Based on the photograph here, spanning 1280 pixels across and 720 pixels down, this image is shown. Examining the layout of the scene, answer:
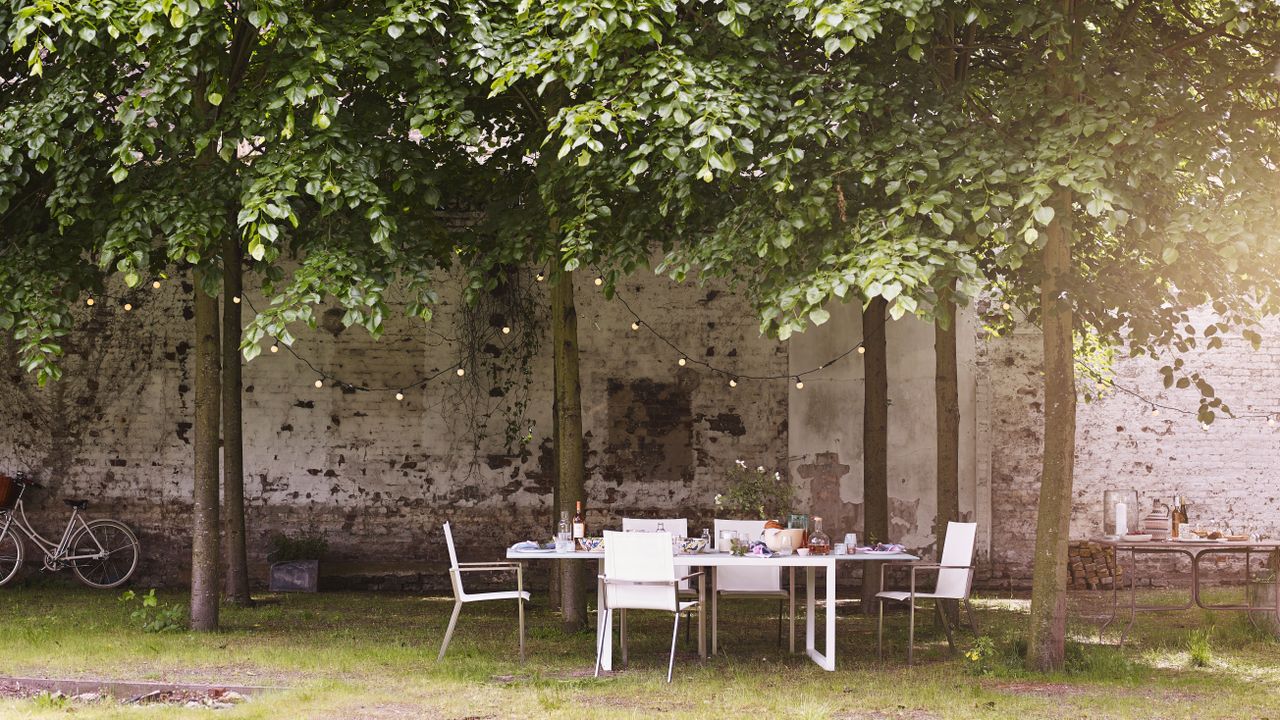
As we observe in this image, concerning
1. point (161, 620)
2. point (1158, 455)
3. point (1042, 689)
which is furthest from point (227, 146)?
point (1158, 455)

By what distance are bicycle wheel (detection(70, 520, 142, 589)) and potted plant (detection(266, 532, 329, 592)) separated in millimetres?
1303

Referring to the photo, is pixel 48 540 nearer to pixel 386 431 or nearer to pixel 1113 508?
pixel 386 431

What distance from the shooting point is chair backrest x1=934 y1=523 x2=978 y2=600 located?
270 inches

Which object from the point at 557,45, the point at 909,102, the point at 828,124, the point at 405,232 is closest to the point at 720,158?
the point at 828,124

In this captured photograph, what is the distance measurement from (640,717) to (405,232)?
3.16m

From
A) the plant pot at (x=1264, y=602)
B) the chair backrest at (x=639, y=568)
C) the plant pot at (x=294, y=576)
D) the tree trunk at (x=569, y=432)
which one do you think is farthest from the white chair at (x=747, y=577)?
the plant pot at (x=294, y=576)

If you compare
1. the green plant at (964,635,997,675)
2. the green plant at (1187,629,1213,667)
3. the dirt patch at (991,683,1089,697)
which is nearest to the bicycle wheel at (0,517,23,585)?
the green plant at (964,635,997,675)

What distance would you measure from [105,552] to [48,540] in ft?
2.32

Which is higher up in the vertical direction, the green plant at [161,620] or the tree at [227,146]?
the tree at [227,146]

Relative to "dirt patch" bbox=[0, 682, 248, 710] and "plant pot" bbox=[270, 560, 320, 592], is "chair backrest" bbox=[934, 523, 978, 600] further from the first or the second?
"plant pot" bbox=[270, 560, 320, 592]

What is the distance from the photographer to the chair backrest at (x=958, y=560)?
686 centimetres

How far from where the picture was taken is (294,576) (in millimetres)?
10781

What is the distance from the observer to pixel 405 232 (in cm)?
677

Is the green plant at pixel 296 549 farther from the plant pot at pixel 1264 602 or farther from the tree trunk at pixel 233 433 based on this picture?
the plant pot at pixel 1264 602
